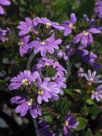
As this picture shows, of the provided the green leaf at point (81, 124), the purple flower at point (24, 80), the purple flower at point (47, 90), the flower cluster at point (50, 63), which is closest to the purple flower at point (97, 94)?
the flower cluster at point (50, 63)

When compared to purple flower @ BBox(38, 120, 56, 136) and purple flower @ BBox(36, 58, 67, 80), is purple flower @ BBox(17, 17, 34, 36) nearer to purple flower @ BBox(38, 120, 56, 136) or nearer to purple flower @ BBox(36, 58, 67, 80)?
purple flower @ BBox(36, 58, 67, 80)

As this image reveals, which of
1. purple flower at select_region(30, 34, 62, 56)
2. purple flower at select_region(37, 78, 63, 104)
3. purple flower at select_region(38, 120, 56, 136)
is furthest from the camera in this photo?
purple flower at select_region(38, 120, 56, 136)

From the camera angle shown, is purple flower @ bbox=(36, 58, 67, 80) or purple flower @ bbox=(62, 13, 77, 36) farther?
purple flower @ bbox=(62, 13, 77, 36)

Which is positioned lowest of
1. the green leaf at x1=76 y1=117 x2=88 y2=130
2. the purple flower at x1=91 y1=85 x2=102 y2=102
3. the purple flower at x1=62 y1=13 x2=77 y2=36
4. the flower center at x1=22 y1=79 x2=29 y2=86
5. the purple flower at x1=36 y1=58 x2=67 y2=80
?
the green leaf at x1=76 y1=117 x2=88 y2=130

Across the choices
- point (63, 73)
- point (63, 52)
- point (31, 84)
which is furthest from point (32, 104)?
point (63, 52)

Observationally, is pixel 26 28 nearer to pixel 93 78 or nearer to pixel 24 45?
pixel 24 45

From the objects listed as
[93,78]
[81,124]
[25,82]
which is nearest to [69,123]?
[81,124]

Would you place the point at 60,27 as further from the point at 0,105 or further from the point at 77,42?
the point at 0,105

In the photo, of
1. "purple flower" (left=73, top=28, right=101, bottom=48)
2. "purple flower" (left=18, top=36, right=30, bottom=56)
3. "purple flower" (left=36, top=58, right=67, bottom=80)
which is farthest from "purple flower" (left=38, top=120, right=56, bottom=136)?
"purple flower" (left=73, top=28, right=101, bottom=48)
